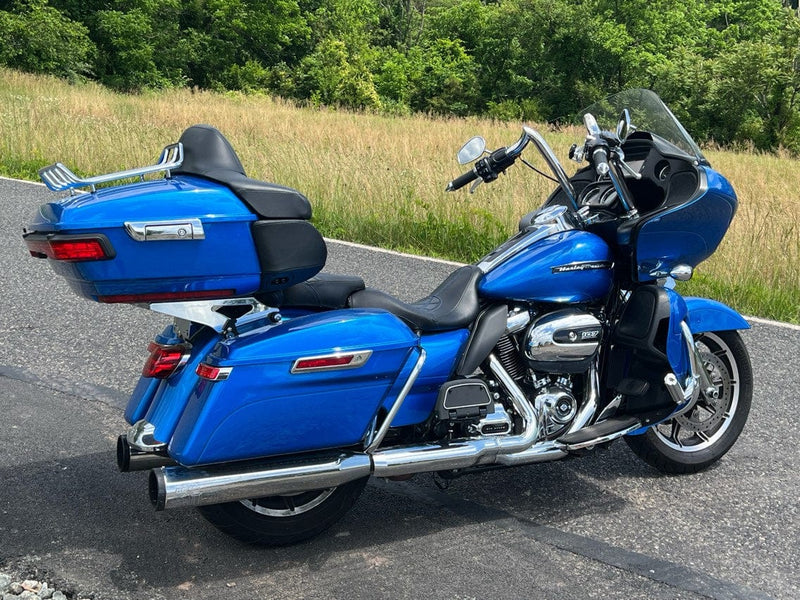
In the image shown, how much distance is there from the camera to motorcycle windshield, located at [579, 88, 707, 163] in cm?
389

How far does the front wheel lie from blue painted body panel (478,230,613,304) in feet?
2.68

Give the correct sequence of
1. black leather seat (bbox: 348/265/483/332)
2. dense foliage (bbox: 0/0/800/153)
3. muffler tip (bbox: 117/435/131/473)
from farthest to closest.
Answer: dense foliage (bbox: 0/0/800/153)
black leather seat (bbox: 348/265/483/332)
muffler tip (bbox: 117/435/131/473)

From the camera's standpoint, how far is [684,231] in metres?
3.70

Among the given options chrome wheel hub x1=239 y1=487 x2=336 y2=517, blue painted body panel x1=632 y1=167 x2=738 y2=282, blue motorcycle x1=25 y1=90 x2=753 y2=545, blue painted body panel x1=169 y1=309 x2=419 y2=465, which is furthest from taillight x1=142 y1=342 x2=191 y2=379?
blue painted body panel x1=632 y1=167 x2=738 y2=282

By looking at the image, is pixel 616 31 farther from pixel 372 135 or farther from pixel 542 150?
pixel 542 150

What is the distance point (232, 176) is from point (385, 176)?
24.3 ft

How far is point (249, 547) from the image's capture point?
132 inches

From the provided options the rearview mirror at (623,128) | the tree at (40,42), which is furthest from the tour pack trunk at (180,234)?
the tree at (40,42)

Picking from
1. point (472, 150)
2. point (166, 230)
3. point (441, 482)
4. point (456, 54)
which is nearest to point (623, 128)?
point (472, 150)

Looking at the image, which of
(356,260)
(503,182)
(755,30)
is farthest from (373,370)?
(755,30)

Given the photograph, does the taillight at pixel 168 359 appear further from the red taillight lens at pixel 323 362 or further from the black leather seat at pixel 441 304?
A: the black leather seat at pixel 441 304

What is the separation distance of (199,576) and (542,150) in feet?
6.79

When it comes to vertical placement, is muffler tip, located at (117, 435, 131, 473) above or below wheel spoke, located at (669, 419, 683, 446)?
above

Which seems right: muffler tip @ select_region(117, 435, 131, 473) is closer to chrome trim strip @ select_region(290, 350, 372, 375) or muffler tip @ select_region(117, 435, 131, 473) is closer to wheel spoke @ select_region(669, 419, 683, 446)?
chrome trim strip @ select_region(290, 350, 372, 375)
